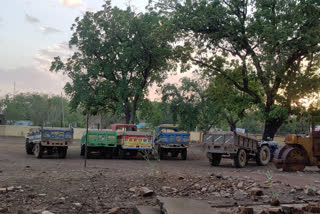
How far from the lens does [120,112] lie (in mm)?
29750

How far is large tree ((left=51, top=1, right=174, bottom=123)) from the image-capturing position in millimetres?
28547

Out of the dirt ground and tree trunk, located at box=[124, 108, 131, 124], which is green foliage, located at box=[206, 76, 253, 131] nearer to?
tree trunk, located at box=[124, 108, 131, 124]

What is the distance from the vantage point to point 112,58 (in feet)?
96.1

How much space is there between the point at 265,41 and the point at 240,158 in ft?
25.9

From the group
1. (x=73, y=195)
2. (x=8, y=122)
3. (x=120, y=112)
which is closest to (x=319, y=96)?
(x=120, y=112)

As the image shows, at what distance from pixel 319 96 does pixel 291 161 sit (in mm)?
10289

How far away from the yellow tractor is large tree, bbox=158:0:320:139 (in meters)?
6.77

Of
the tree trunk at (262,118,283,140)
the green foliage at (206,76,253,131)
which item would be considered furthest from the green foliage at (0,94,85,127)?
the tree trunk at (262,118,283,140)

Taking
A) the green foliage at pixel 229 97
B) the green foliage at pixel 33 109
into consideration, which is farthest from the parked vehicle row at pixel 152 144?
the green foliage at pixel 33 109

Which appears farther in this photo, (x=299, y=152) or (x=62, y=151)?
(x=62, y=151)

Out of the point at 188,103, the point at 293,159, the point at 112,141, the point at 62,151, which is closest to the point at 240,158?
the point at 293,159

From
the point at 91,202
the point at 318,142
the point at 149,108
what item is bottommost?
the point at 91,202

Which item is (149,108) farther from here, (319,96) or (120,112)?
(319,96)

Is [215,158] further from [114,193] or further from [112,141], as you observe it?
[114,193]
